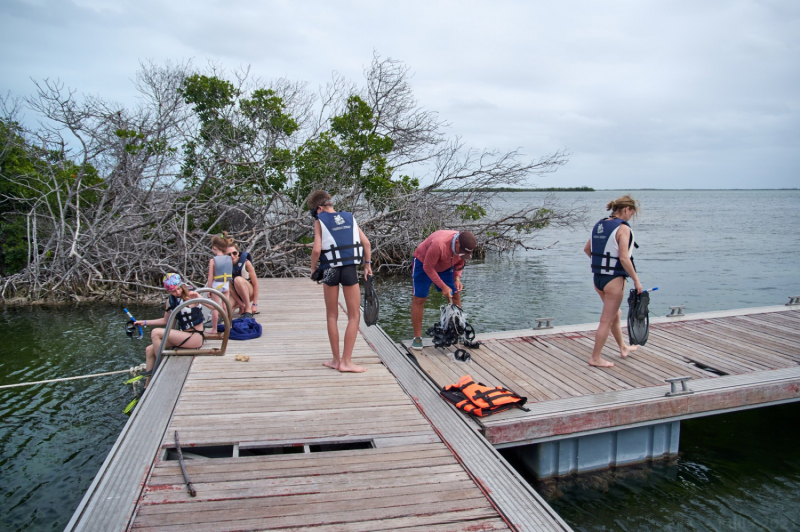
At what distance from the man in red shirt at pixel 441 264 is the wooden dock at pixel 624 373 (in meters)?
0.60

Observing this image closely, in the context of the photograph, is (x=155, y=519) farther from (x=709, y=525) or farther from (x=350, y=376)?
(x=709, y=525)

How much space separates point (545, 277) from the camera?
16844 mm

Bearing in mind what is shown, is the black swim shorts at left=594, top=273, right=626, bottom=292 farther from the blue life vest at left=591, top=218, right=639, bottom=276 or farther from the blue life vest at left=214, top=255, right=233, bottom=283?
the blue life vest at left=214, top=255, right=233, bottom=283

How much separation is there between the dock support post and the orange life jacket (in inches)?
20.9

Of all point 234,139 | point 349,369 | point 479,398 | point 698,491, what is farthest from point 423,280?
point 234,139

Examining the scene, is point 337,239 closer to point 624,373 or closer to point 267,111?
point 624,373

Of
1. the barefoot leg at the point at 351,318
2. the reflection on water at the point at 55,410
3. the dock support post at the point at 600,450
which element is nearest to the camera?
the reflection on water at the point at 55,410

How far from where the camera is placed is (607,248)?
5.33 meters

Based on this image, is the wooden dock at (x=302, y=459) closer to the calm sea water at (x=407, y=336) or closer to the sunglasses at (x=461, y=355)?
the sunglasses at (x=461, y=355)

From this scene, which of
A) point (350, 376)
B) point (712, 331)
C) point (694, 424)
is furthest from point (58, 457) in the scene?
point (712, 331)

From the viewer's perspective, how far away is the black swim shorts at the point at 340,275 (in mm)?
4820

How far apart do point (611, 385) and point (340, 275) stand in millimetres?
2777

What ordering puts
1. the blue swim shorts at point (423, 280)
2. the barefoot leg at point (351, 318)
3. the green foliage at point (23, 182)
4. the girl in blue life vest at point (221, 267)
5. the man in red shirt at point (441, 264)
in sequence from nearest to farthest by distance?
the barefoot leg at point (351, 318) < the man in red shirt at point (441, 264) < the blue swim shorts at point (423, 280) < the girl in blue life vest at point (221, 267) < the green foliage at point (23, 182)

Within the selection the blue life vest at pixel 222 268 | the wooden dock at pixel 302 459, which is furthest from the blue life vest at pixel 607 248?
the blue life vest at pixel 222 268
